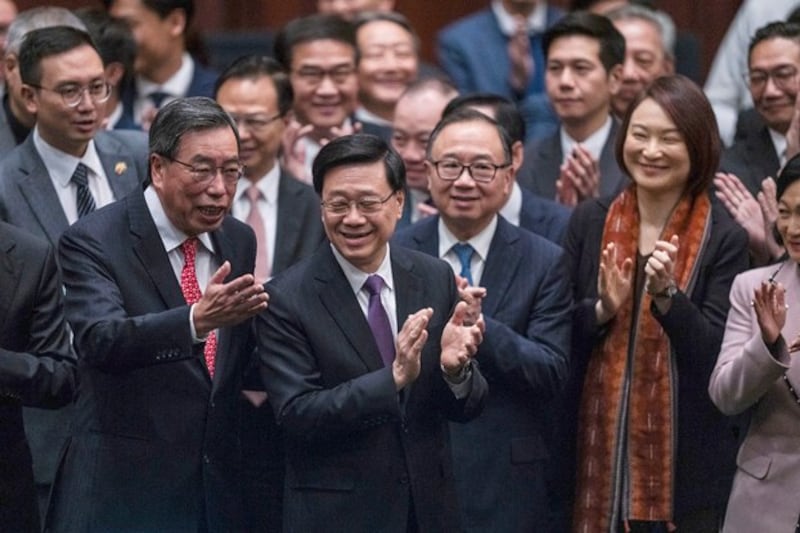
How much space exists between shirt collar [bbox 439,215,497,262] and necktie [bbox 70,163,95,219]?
0.86 m

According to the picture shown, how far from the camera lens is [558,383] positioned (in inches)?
179

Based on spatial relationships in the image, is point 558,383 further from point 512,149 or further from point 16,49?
point 16,49

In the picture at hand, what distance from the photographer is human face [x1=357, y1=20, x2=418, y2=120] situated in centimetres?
610

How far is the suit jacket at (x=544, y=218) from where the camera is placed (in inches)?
194

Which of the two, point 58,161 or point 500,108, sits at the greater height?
point 500,108

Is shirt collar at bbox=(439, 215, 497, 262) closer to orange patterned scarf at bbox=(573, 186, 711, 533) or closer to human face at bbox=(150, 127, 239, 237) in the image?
orange patterned scarf at bbox=(573, 186, 711, 533)

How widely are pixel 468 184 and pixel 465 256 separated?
18cm

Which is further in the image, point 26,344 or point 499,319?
point 499,319

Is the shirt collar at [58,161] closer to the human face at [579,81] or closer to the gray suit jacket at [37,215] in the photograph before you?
the gray suit jacket at [37,215]

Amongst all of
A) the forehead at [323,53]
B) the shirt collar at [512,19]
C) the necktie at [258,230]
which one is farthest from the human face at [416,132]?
the shirt collar at [512,19]

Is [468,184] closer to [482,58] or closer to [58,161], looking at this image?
[58,161]

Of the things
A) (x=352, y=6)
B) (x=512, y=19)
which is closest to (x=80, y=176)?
(x=352, y=6)

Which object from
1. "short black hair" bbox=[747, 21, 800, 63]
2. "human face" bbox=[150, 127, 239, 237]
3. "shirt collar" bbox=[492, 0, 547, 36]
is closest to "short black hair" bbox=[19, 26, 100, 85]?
"human face" bbox=[150, 127, 239, 237]

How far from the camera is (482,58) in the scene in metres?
6.75
